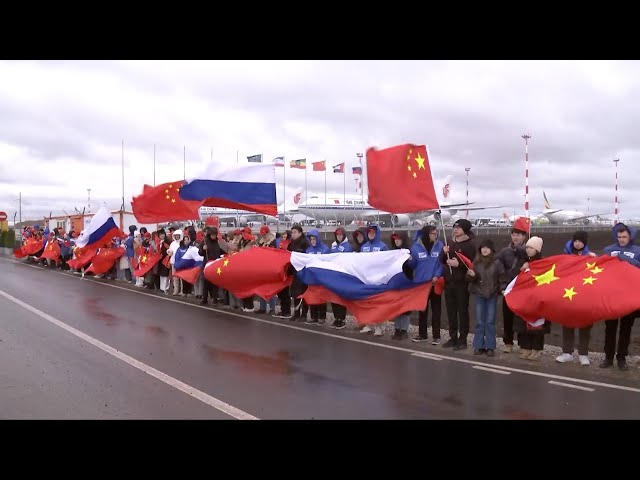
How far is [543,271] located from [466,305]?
4.20ft

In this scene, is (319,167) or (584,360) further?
(319,167)

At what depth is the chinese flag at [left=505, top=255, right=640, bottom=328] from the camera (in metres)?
6.99

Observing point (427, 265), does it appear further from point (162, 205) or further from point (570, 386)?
point (162, 205)

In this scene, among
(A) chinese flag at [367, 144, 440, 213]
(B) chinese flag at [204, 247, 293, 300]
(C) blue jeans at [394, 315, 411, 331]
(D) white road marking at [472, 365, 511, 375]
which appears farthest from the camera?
(B) chinese flag at [204, 247, 293, 300]

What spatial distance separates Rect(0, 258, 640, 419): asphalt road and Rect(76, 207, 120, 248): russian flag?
8753 millimetres

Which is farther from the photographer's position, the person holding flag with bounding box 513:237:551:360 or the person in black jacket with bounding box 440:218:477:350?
the person in black jacket with bounding box 440:218:477:350

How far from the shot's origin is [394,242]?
9898 mm

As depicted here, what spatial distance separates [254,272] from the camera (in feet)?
37.4

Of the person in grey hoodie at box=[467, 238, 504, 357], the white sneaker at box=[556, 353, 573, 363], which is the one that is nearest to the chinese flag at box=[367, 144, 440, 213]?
the person in grey hoodie at box=[467, 238, 504, 357]

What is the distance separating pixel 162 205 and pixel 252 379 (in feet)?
28.9

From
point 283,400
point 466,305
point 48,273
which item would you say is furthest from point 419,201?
point 48,273

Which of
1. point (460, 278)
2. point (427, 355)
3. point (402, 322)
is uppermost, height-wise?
point (460, 278)

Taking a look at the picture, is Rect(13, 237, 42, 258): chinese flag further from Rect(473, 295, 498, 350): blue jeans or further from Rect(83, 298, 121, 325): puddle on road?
Rect(473, 295, 498, 350): blue jeans

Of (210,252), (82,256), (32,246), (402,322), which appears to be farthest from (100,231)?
(402,322)
